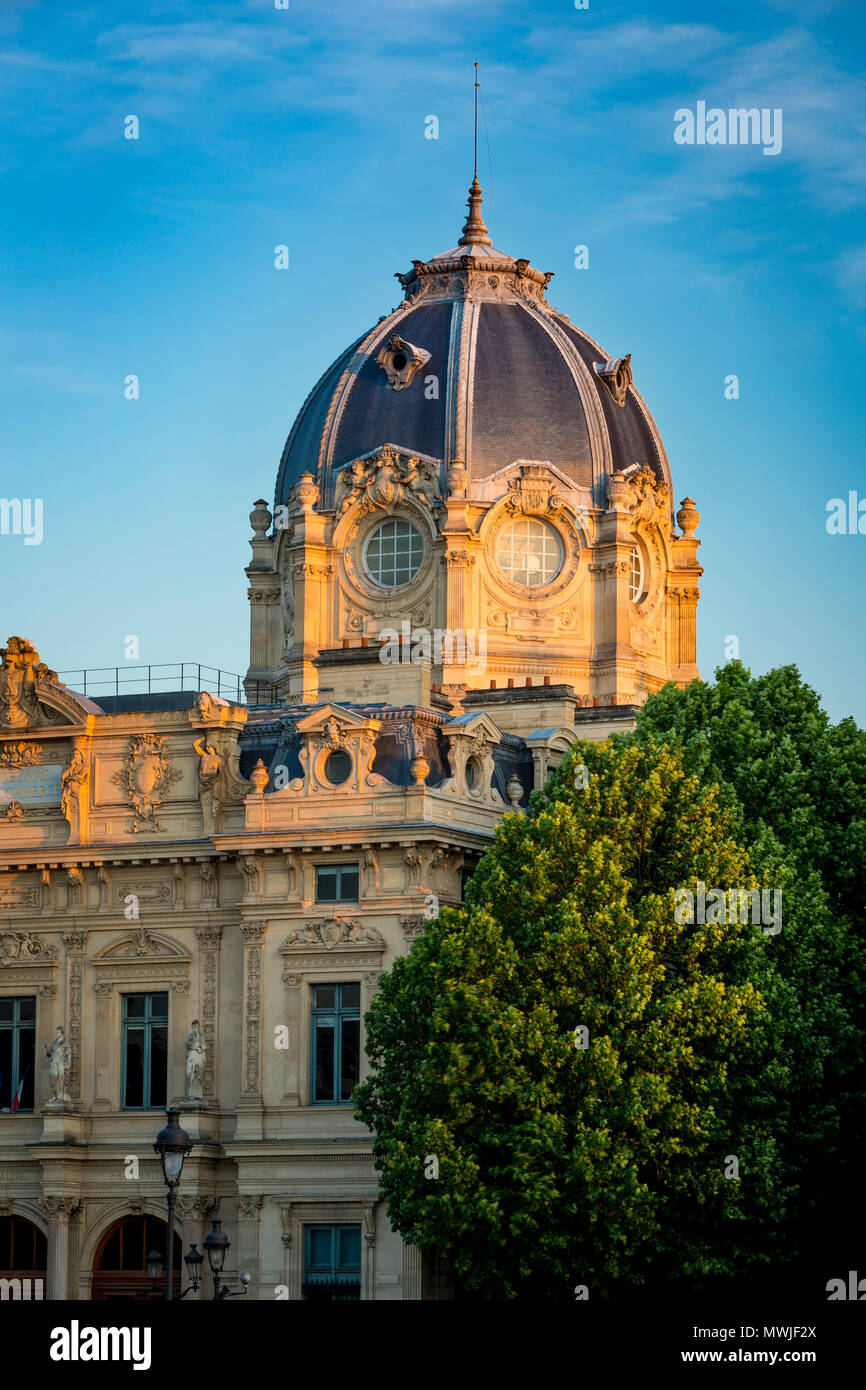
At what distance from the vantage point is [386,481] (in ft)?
283

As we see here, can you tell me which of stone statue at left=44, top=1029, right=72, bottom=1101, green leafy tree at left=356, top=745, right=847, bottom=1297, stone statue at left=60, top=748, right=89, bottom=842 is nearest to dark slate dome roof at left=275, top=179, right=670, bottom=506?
stone statue at left=60, top=748, right=89, bottom=842

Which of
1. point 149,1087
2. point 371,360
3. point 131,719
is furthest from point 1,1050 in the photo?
point 371,360

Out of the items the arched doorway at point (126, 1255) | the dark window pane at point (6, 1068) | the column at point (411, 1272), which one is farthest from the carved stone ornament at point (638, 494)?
the column at point (411, 1272)

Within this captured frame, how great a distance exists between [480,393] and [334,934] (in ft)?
86.1

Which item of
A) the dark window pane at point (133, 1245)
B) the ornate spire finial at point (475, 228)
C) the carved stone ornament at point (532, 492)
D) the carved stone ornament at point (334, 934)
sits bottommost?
the dark window pane at point (133, 1245)

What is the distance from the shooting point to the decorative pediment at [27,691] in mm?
71562

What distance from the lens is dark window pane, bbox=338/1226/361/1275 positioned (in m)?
65.0

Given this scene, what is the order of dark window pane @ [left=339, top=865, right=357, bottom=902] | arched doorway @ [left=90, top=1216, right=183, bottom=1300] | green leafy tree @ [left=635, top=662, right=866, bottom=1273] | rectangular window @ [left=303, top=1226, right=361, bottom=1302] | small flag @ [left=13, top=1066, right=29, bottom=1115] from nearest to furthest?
green leafy tree @ [left=635, top=662, right=866, bottom=1273] → rectangular window @ [left=303, top=1226, right=361, bottom=1302] → dark window pane @ [left=339, top=865, right=357, bottom=902] → arched doorway @ [left=90, top=1216, right=183, bottom=1300] → small flag @ [left=13, top=1066, right=29, bottom=1115]

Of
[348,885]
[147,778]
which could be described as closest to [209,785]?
[147,778]

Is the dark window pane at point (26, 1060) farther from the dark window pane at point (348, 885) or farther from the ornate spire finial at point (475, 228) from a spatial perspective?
the ornate spire finial at point (475, 228)

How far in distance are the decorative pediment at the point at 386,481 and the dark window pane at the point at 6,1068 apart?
76.8ft

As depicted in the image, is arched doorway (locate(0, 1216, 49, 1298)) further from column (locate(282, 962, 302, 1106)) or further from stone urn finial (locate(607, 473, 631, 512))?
stone urn finial (locate(607, 473, 631, 512))

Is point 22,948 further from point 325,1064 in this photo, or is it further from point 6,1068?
point 325,1064

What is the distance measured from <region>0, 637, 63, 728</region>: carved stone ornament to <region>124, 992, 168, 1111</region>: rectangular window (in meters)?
8.03
